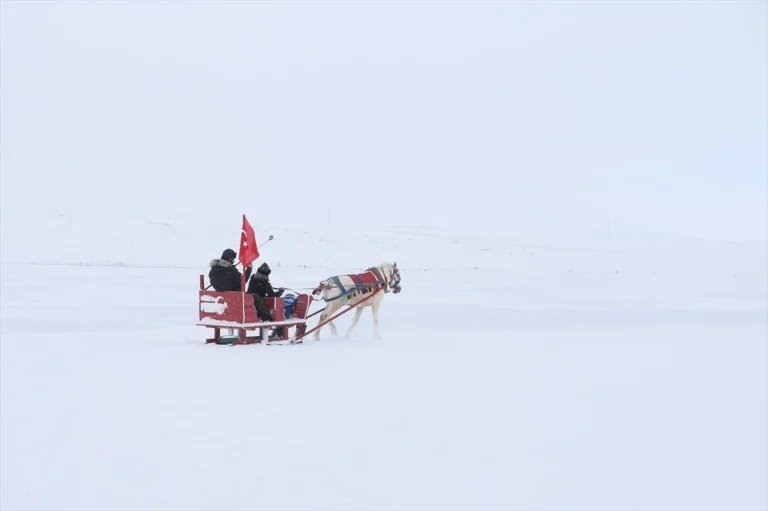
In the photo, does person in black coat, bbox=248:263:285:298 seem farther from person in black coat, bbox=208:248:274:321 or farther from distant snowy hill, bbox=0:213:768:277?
distant snowy hill, bbox=0:213:768:277

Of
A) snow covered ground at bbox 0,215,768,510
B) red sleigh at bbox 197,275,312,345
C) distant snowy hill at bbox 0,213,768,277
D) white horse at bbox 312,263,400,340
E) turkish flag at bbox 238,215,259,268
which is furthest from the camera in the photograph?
distant snowy hill at bbox 0,213,768,277

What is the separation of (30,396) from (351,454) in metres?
3.56

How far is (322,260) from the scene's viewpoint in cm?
4119

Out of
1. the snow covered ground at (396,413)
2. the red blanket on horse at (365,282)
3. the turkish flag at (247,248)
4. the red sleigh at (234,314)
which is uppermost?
the turkish flag at (247,248)

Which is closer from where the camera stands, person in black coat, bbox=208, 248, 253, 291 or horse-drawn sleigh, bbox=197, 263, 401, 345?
horse-drawn sleigh, bbox=197, 263, 401, 345

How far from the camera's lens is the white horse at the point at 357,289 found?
12617mm

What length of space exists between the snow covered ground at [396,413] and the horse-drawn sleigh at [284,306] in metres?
0.43

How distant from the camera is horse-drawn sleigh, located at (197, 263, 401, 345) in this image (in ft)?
38.1

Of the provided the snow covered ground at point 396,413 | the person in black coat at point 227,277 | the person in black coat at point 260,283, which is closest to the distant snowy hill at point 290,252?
the snow covered ground at point 396,413

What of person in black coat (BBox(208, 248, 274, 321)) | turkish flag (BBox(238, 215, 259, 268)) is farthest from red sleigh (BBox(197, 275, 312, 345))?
turkish flag (BBox(238, 215, 259, 268))

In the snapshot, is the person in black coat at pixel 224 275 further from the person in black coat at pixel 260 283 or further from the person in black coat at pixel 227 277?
the person in black coat at pixel 260 283

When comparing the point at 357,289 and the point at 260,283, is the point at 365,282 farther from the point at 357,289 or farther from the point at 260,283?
the point at 260,283

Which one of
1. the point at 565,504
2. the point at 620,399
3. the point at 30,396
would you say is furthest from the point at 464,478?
the point at 30,396

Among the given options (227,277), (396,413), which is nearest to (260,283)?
(227,277)
